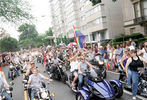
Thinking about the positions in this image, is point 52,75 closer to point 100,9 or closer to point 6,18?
point 6,18

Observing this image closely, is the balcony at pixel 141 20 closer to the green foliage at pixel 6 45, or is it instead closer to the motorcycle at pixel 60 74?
the motorcycle at pixel 60 74

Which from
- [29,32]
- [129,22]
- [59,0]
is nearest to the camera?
[129,22]

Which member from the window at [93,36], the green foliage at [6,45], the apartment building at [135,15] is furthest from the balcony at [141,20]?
the green foliage at [6,45]

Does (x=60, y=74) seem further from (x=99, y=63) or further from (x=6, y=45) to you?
(x=6, y=45)

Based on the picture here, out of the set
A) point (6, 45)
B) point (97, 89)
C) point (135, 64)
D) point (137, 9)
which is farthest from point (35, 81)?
point (6, 45)

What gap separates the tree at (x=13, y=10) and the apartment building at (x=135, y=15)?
1750 cm

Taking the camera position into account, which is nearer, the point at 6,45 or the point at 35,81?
the point at 35,81

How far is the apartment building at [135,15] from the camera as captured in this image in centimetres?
2702

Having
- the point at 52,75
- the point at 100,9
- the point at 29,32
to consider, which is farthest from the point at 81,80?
the point at 29,32

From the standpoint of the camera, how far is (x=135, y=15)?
2862cm

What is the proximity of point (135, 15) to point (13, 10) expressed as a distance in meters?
19.9

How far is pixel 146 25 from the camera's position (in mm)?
27094

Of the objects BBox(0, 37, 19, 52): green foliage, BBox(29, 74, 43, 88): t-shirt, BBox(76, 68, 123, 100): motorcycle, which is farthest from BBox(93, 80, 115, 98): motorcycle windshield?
BBox(0, 37, 19, 52): green foliage

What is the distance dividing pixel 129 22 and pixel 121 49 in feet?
66.2
